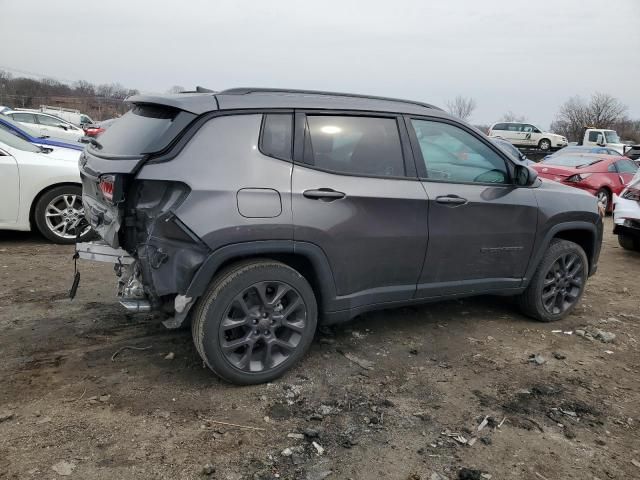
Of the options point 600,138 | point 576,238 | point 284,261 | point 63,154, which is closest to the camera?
point 284,261

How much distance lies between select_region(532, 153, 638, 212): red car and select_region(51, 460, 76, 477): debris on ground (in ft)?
36.6

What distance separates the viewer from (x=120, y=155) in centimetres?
325

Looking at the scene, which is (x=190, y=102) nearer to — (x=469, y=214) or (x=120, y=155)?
(x=120, y=155)

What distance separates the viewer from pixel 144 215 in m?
3.08

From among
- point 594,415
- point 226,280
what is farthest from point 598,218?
point 226,280

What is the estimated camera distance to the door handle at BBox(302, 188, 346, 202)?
3.30 metres

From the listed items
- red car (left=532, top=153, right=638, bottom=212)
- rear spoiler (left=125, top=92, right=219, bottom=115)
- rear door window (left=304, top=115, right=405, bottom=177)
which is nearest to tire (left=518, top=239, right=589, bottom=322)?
rear door window (left=304, top=115, right=405, bottom=177)

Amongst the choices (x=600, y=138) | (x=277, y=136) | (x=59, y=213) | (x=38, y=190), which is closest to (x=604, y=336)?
(x=277, y=136)

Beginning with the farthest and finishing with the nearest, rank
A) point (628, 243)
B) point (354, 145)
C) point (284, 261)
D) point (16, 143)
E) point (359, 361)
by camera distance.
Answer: point (628, 243) → point (16, 143) → point (359, 361) → point (354, 145) → point (284, 261)

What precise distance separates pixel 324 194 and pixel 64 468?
2042 mm

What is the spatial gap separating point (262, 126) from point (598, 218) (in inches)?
131

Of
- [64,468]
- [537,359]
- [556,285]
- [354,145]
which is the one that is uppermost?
[354,145]

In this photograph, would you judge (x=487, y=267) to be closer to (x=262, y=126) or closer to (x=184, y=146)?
(x=262, y=126)

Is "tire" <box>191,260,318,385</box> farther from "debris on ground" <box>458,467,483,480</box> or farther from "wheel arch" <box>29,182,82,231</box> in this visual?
"wheel arch" <box>29,182,82,231</box>
